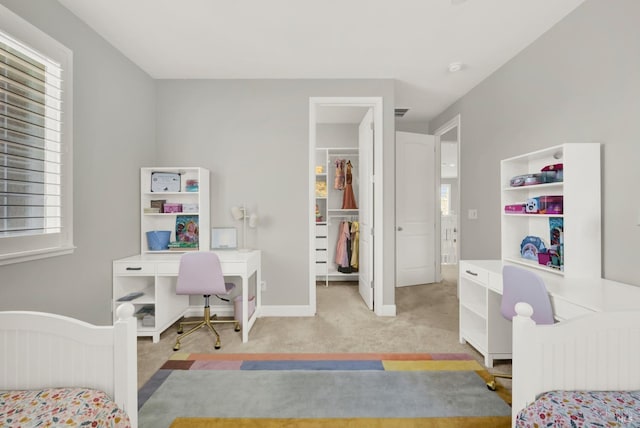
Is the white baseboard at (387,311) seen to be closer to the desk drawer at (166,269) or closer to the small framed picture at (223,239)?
the small framed picture at (223,239)

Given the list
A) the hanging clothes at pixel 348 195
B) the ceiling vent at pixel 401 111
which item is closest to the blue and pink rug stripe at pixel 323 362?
the hanging clothes at pixel 348 195

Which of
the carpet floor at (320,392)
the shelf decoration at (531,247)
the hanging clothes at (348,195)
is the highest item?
the hanging clothes at (348,195)

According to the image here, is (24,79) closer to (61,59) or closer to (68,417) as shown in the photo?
(61,59)

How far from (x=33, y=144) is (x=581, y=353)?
9.71ft

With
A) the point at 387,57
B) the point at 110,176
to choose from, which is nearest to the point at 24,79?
the point at 110,176

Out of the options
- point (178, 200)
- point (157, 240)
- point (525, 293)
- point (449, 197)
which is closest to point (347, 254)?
point (178, 200)

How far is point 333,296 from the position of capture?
4059 millimetres

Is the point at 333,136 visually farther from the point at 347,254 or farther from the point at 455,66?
the point at 455,66

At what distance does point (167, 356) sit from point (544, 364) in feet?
8.20

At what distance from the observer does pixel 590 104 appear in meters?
2.00

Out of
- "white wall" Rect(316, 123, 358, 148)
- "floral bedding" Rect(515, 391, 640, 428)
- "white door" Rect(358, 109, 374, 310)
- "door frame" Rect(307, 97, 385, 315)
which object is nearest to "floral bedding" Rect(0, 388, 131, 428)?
"floral bedding" Rect(515, 391, 640, 428)

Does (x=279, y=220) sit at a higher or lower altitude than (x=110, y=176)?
lower

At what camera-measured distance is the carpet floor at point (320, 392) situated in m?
1.67

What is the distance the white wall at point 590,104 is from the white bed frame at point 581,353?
0.97m
